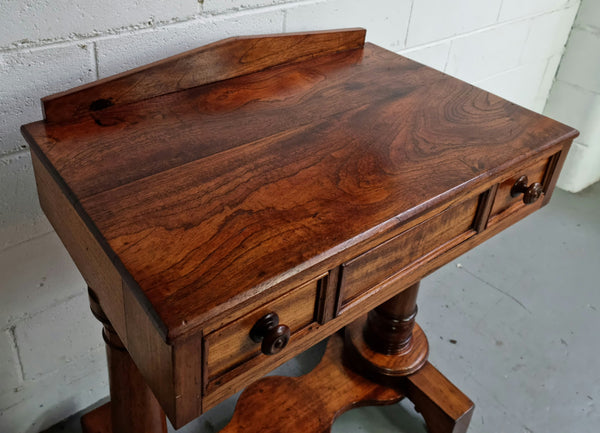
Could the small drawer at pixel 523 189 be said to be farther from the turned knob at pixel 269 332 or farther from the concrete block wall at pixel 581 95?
the concrete block wall at pixel 581 95

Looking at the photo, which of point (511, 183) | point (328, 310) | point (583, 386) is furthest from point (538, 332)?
point (328, 310)

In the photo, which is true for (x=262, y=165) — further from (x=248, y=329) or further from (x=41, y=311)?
(x=41, y=311)

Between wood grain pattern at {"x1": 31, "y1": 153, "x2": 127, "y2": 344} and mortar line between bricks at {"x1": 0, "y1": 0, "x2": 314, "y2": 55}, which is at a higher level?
mortar line between bricks at {"x1": 0, "y1": 0, "x2": 314, "y2": 55}

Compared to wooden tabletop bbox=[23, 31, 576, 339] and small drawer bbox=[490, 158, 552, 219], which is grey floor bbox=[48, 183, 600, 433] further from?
wooden tabletop bbox=[23, 31, 576, 339]

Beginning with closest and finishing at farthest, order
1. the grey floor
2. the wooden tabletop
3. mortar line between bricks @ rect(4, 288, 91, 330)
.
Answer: the wooden tabletop < mortar line between bricks @ rect(4, 288, 91, 330) < the grey floor

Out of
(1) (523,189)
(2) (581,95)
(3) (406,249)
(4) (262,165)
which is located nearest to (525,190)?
(1) (523,189)

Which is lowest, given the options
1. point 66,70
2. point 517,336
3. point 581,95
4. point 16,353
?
point 517,336

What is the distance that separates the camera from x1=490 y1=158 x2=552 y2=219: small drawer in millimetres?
934

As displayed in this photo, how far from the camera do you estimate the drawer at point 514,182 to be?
36.6 inches

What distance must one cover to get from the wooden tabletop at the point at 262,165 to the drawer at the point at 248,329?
0.19 ft

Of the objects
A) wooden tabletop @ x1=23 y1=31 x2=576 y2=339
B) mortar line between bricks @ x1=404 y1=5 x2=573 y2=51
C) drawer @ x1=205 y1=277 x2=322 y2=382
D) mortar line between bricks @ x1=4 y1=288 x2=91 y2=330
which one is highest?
wooden tabletop @ x1=23 y1=31 x2=576 y2=339

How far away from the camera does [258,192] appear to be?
759 millimetres

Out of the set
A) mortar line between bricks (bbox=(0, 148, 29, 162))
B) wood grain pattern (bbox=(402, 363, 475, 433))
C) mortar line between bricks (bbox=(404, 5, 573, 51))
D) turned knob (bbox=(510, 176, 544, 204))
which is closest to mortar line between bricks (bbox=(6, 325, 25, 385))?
mortar line between bricks (bbox=(0, 148, 29, 162))

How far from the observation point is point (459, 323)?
1666mm
